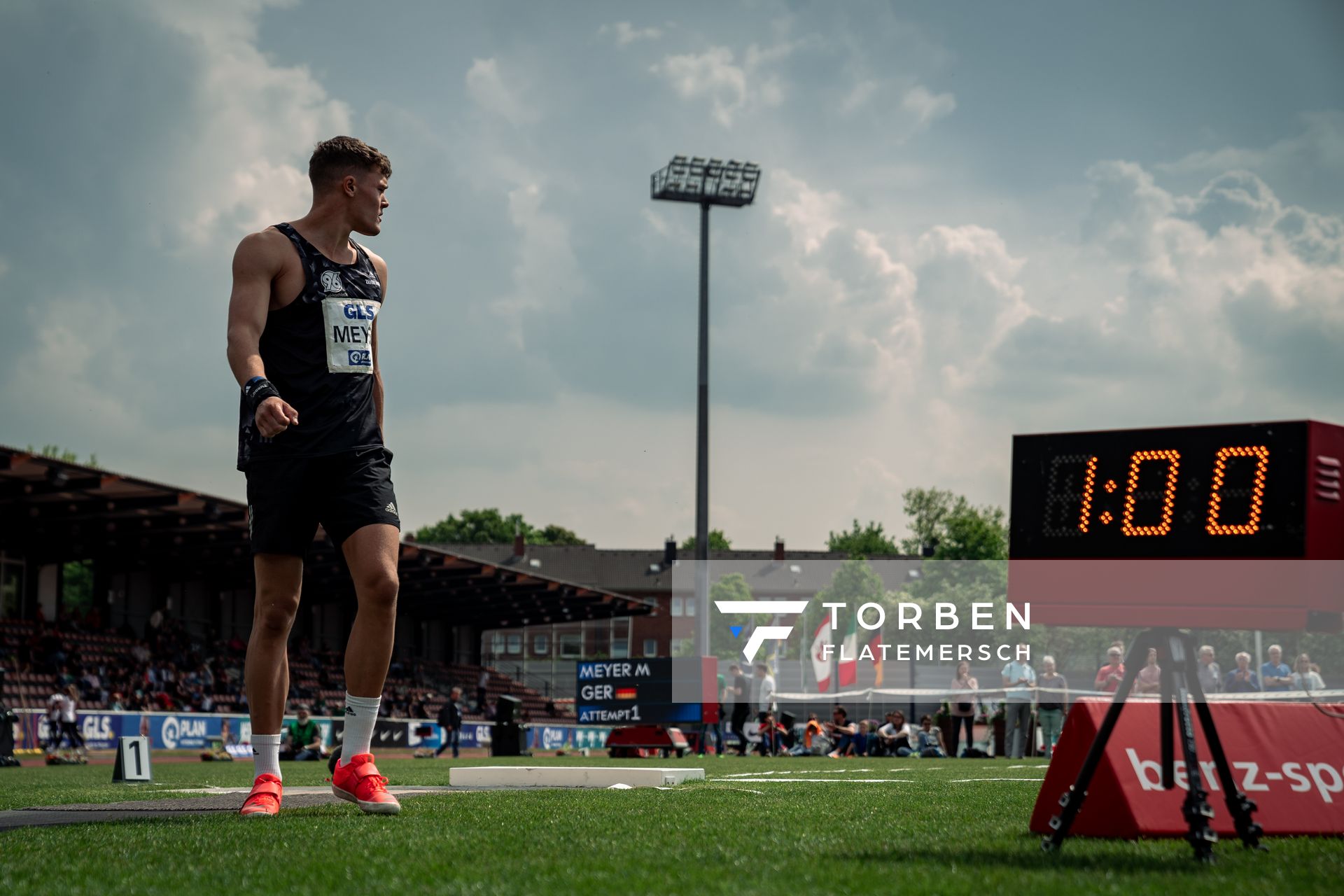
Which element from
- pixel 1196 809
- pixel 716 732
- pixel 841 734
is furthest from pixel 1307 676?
pixel 1196 809

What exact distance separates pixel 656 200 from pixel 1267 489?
145 ft

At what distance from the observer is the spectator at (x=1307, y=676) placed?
55.7ft

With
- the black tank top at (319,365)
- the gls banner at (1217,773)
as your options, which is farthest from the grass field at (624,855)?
the black tank top at (319,365)

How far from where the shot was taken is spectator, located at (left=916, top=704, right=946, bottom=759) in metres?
23.5

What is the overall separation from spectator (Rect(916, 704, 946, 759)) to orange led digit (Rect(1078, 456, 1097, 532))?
1981 centimetres

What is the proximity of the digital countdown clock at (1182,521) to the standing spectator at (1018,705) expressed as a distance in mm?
18488

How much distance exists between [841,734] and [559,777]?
1861cm

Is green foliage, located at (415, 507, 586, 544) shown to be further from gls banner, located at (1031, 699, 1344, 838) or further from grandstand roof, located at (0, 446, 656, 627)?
gls banner, located at (1031, 699, 1344, 838)

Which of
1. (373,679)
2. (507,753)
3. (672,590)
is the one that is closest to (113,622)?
(507,753)

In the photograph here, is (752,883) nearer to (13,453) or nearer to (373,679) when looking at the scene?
(373,679)

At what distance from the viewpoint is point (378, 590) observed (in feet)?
15.8

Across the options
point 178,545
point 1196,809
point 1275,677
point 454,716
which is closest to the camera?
point 1196,809

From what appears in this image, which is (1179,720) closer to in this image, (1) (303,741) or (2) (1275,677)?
(2) (1275,677)

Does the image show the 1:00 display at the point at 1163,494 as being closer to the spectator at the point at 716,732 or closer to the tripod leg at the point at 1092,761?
the tripod leg at the point at 1092,761
